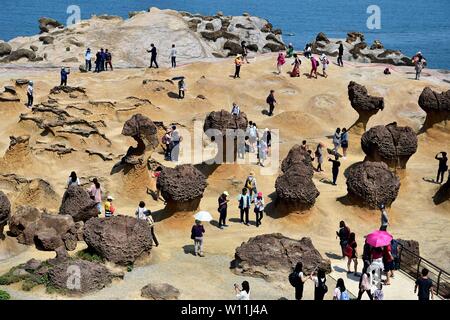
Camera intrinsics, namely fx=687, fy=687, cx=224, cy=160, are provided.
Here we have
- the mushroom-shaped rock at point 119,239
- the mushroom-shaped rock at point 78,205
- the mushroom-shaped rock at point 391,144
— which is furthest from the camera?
the mushroom-shaped rock at point 391,144

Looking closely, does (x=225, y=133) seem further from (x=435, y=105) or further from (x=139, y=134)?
(x=435, y=105)

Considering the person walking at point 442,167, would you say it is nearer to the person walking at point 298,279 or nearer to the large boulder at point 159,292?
the person walking at point 298,279

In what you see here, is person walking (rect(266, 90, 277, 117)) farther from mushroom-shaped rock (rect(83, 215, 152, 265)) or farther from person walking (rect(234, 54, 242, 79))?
mushroom-shaped rock (rect(83, 215, 152, 265))

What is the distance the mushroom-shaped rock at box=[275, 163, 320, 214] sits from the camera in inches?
957

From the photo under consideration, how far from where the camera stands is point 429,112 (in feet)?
116

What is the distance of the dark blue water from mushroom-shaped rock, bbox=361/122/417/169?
176ft

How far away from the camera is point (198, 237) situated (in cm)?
2005

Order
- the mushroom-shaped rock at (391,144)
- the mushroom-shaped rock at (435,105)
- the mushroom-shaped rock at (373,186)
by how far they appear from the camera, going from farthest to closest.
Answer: the mushroom-shaped rock at (435,105), the mushroom-shaped rock at (391,144), the mushroom-shaped rock at (373,186)

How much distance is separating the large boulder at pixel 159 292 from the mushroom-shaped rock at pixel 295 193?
8.28m

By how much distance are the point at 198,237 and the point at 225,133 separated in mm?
9014

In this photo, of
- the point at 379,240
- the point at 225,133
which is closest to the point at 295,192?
the point at 225,133

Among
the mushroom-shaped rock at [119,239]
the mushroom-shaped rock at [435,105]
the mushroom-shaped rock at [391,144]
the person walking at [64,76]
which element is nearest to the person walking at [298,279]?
the mushroom-shaped rock at [119,239]

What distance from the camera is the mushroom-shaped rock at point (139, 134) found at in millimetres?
26766

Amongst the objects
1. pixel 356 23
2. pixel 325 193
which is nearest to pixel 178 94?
pixel 325 193
